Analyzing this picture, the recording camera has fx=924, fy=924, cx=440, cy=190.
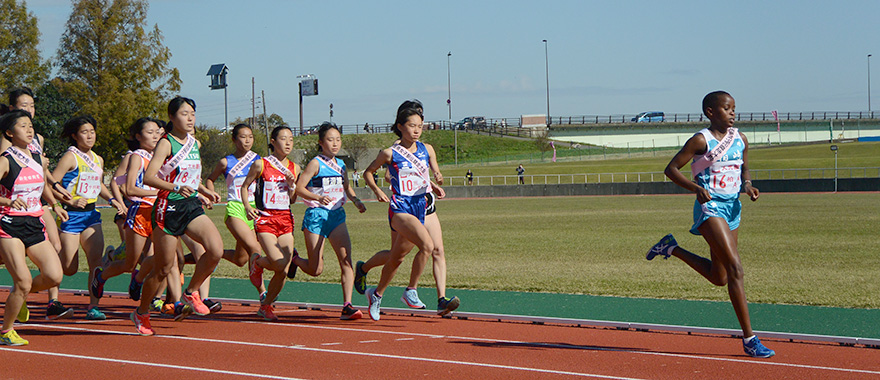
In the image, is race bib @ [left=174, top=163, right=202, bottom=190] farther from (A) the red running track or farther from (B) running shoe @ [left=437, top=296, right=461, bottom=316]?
(B) running shoe @ [left=437, top=296, right=461, bottom=316]

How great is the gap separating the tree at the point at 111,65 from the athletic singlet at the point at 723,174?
3555 cm

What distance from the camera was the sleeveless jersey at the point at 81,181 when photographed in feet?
29.9

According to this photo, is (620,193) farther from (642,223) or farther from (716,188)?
(716,188)

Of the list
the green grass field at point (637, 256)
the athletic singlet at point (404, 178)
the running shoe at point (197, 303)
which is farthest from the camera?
the green grass field at point (637, 256)

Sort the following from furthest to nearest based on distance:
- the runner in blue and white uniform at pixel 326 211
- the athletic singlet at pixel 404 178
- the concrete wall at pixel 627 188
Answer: the concrete wall at pixel 627 188
the runner in blue and white uniform at pixel 326 211
the athletic singlet at pixel 404 178

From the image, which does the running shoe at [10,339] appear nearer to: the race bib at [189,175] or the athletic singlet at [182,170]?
the athletic singlet at [182,170]

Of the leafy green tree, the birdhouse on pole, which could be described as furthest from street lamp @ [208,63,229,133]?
the leafy green tree

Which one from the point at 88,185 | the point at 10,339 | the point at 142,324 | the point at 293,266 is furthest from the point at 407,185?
the point at 10,339

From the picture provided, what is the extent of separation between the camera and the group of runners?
696cm

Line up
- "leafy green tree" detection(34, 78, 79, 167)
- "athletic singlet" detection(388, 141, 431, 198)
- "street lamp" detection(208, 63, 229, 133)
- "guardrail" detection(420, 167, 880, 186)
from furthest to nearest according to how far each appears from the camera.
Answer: "street lamp" detection(208, 63, 229, 133) → "guardrail" detection(420, 167, 880, 186) → "leafy green tree" detection(34, 78, 79, 167) → "athletic singlet" detection(388, 141, 431, 198)

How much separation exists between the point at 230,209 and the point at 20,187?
2.27 metres

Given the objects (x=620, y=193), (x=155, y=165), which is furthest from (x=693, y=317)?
(x=620, y=193)

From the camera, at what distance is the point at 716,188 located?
685cm

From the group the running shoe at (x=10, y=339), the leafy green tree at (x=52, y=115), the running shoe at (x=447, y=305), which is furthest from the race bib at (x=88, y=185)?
the leafy green tree at (x=52, y=115)
